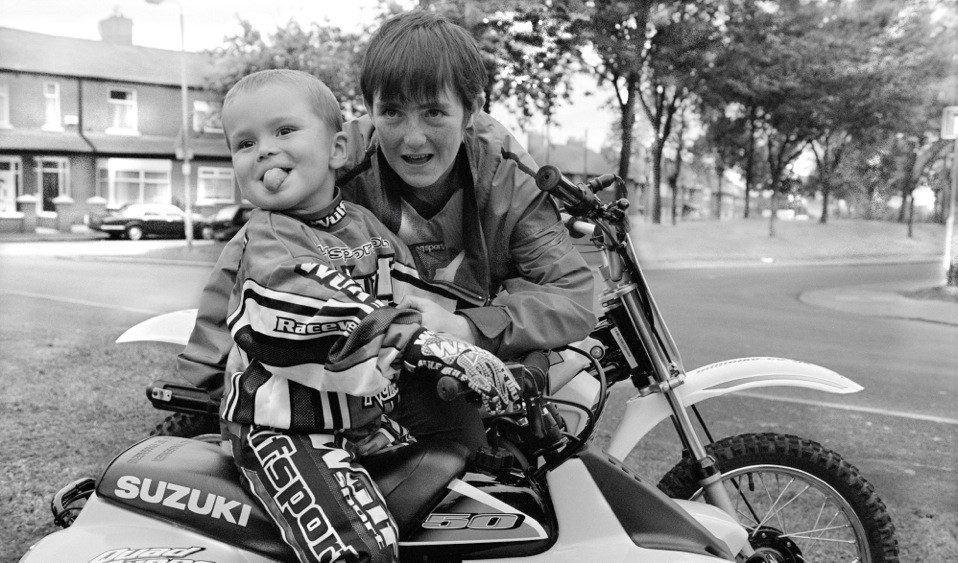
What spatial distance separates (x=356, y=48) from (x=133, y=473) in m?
13.3

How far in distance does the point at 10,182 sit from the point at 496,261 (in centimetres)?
410

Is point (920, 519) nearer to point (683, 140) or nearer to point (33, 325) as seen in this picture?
point (33, 325)

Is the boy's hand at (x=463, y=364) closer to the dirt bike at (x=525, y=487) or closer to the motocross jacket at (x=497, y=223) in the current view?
the dirt bike at (x=525, y=487)

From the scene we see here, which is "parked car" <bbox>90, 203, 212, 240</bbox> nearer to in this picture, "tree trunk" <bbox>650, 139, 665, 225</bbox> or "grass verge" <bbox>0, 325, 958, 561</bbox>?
"grass verge" <bbox>0, 325, 958, 561</bbox>

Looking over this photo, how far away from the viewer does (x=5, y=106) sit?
486 cm

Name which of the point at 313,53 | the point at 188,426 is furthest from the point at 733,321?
the point at 313,53

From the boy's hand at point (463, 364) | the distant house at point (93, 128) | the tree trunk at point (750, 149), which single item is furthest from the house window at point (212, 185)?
the tree trunk at point (750, 149)

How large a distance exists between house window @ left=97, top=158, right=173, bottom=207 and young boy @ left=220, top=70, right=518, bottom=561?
515 cm

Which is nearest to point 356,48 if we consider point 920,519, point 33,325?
point 33,325

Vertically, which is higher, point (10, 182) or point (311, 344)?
point (10, 182)

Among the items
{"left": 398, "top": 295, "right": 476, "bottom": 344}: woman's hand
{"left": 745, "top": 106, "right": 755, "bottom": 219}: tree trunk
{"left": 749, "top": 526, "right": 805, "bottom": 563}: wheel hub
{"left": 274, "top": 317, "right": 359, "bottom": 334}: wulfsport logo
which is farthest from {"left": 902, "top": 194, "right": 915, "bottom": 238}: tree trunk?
{"left": 274, "top": 317, "right": 359, "bottom": 334}: wulfsport logo

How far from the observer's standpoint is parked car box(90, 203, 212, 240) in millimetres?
7605

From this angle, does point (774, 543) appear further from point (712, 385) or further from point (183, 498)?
point (183, 498)

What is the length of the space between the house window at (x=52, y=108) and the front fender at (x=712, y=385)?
4.95 meters
